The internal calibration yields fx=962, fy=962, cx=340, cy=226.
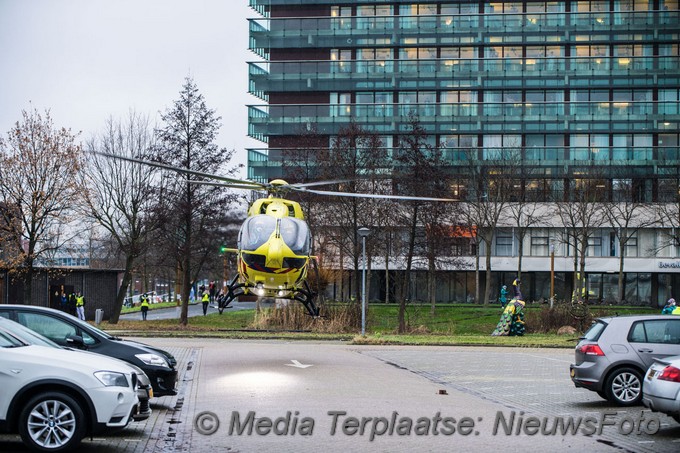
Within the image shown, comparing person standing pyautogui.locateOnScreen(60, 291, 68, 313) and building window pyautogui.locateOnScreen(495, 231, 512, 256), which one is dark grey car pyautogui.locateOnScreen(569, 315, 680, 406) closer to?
person standing pyautogui.locateOnScreen(60, 291, 68, 313)

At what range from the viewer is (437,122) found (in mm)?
81562

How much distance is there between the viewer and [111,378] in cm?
1116

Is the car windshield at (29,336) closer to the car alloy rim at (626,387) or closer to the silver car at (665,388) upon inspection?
the silver car at (665,388)

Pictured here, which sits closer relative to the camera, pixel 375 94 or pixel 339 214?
pixel 339 214

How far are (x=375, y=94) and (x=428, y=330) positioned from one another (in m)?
43.3

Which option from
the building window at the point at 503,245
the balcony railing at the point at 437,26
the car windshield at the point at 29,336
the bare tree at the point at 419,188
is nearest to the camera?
the car windshield at the point at 29,336

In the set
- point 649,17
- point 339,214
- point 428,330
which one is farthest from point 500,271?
point 428,330

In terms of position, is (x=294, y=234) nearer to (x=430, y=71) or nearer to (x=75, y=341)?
(x=75, y=341)

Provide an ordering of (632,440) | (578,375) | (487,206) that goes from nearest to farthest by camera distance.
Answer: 1. (632,440)
2. (578,375)
3. (487,206)

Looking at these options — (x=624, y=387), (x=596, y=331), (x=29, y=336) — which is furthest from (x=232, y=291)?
(x=29, y=336)

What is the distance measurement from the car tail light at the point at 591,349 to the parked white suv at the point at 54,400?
830 cm

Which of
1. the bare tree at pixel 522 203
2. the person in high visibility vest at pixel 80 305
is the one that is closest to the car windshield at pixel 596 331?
the person in high visibility vest at pixel 80 305

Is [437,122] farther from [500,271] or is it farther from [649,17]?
[649,17]

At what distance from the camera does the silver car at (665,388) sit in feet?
40.0
